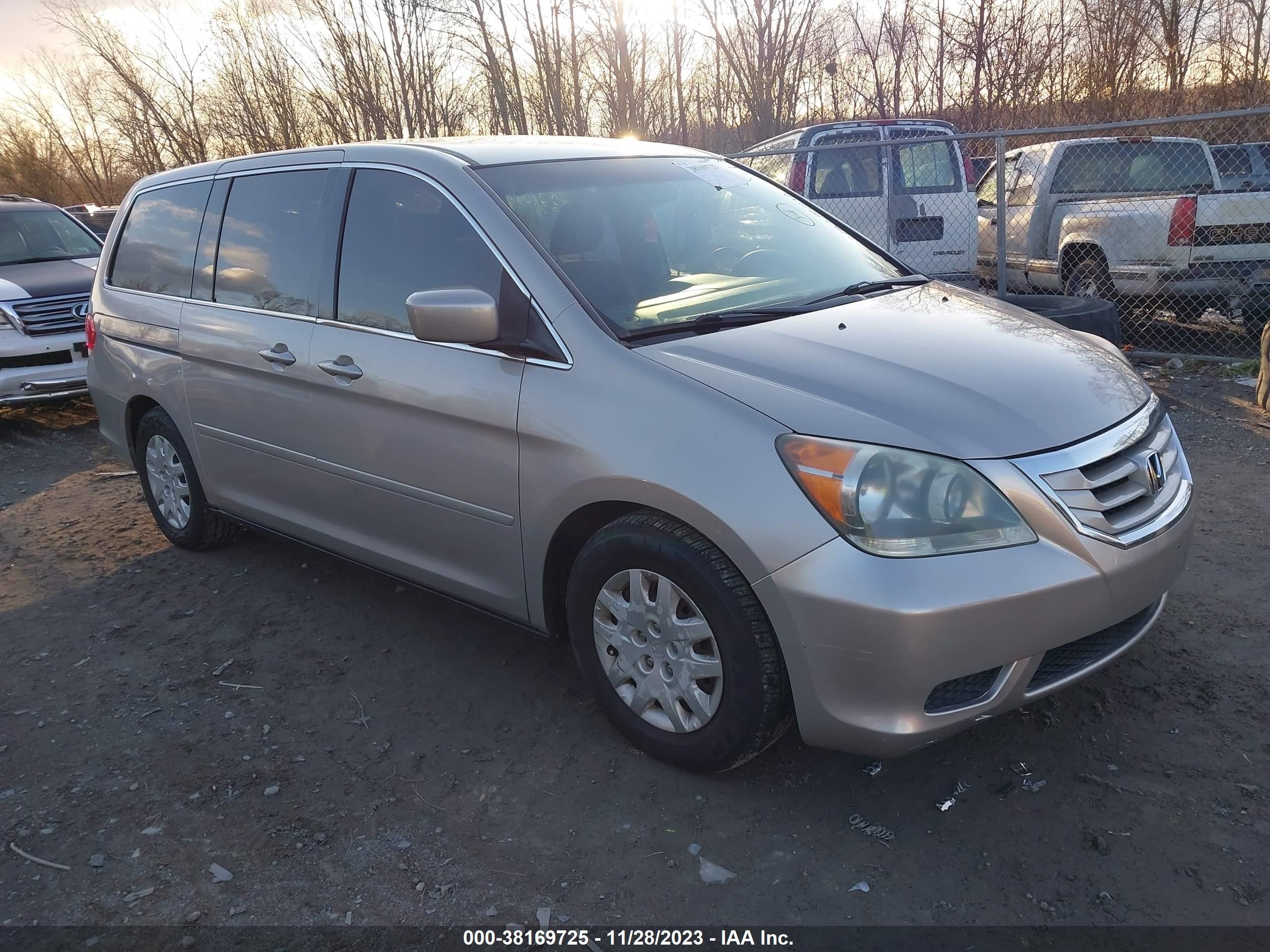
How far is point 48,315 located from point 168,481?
4.37 metres

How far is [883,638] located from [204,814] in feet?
6.83

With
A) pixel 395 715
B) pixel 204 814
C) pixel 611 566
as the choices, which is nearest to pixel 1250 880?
pixel 611 566

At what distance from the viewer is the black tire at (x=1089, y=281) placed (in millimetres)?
8797

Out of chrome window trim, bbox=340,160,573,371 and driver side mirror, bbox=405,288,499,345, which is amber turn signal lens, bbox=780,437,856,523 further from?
driver side mirror, bbox=405,288,499,345

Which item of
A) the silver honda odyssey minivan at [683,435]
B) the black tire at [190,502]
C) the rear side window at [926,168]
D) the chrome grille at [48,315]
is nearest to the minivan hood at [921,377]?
A: the silver honda odyssey minivan at [683,435]

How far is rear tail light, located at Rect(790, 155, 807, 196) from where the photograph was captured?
9531 mm

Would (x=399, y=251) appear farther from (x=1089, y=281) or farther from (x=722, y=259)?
(x=1089, y=281)

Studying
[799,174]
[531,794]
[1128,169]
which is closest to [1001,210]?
[799,174]

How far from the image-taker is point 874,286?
144 inches

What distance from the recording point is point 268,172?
4230mm

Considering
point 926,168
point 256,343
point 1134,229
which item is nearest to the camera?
point 256,343

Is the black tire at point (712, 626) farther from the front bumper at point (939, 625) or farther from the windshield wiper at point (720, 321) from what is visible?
the windshield wiper at point (720, 321)

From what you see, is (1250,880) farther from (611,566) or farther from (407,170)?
(407,170)

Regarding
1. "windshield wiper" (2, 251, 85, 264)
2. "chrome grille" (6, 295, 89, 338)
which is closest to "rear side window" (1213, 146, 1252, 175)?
"chrome grille" (6, 295, 89, 338)
